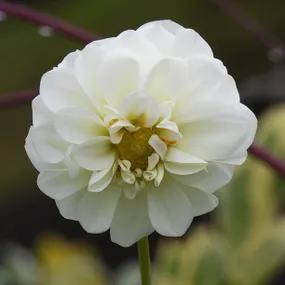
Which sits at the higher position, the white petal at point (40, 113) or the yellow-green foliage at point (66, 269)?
the white petal at point (40, 113)

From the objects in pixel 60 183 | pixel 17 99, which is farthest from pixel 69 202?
pixel 17 99

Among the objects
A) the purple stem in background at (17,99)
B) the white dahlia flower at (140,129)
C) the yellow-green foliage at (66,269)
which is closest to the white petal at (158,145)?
the white dahlia flower at (140,129)

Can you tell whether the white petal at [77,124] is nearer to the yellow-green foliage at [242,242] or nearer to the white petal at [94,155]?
the white petal at [94,155]

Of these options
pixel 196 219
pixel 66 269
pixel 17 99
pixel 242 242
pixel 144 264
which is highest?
pixel 144 264

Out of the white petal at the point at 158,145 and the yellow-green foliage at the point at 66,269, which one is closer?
the white petal at the point at 158,145

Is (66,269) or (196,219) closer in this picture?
(66,269)

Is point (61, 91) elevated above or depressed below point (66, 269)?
above

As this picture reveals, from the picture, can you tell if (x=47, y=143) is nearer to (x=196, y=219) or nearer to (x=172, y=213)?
(x=172, y=213)

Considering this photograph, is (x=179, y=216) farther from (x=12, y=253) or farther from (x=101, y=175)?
(x=12, y=253)
